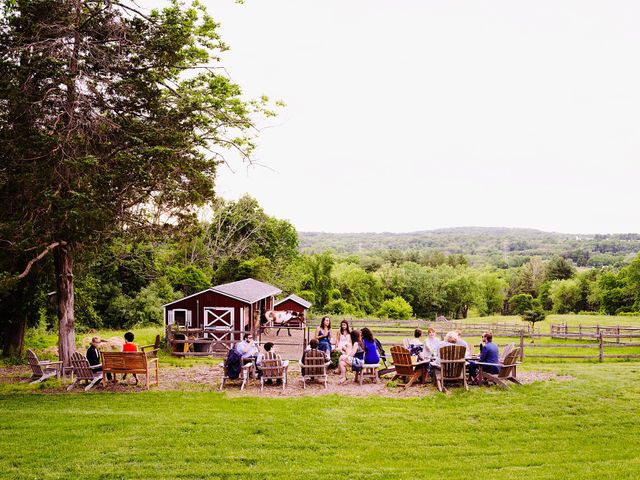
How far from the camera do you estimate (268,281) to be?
4656 centimetres

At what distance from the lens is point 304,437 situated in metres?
8.38

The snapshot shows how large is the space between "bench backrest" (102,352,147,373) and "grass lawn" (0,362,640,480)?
722 mm

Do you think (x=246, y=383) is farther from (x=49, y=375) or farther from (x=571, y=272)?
(x=571, y=272)

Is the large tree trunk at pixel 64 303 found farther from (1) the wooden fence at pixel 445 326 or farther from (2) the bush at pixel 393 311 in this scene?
(2) the bush at pixel 393 311

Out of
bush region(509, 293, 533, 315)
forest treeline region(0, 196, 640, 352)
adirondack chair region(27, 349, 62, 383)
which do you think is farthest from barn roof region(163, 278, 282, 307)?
bush region(509, 293, 533, 315)

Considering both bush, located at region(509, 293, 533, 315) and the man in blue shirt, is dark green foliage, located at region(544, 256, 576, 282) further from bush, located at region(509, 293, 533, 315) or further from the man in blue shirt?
the man in blue shirt

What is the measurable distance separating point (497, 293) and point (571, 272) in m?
19.2

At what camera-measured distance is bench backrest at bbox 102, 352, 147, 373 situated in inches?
468

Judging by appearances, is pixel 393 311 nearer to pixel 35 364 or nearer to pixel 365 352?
pixel 365 352

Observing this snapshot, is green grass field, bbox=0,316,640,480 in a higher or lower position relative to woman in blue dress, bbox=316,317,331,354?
lower

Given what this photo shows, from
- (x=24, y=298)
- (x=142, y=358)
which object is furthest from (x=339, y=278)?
(x=142, y=358)

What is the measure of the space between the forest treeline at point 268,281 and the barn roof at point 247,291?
8.50 feet

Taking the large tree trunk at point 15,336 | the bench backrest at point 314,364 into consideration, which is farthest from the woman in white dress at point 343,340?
the large tree trunk at point 15,336

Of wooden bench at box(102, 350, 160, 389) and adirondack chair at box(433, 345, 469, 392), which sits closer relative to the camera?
adirondack chair at box(433, 345, 469, 392)
